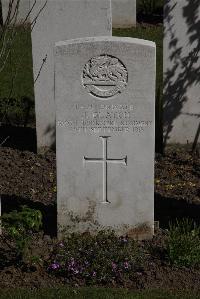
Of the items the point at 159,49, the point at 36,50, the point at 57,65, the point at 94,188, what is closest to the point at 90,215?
the point at 94,188

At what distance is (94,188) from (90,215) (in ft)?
0.85

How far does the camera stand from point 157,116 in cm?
883

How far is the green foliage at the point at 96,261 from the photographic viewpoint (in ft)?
18.6

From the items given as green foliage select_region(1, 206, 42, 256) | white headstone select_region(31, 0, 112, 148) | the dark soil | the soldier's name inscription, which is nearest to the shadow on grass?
the dark soil

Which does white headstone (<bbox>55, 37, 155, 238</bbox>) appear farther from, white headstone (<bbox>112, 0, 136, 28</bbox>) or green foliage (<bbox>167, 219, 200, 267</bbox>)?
white headstone (<bbox>112, 0, 136, 28</bbox>)

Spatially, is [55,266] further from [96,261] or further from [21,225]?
[21,225]

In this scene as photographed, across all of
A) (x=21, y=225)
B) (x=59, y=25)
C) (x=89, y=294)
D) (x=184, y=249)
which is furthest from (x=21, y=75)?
(x=89, y=294)

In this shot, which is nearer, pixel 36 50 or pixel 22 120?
pixel 36 50

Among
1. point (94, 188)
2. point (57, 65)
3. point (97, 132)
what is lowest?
point (94, 188)

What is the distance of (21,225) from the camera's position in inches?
232

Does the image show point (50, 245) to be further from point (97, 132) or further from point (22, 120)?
point (22, 120)

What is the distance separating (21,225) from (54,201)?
1.30 m

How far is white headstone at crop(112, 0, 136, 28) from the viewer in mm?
15065

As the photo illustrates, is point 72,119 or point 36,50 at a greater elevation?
point 36,50
